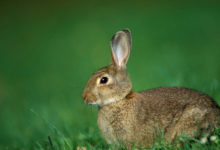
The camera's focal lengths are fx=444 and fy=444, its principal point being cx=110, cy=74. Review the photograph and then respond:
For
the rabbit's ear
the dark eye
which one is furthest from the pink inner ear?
the dark eye

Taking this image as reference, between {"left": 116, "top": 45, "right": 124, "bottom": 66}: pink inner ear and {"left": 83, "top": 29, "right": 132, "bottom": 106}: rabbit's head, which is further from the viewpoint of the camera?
{"left": 116, "top": 45, "right": 124, "bottom": 66}: pink inner ear

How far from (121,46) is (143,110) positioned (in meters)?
0.99

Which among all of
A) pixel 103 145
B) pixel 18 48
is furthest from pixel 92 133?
pixel 18 48

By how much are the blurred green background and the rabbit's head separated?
565mm

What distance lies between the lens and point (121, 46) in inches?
234

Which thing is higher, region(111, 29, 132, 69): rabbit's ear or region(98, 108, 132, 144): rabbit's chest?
region(111, 29, 132, 69): rabbit's ear

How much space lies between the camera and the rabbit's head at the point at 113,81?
5.44 meters

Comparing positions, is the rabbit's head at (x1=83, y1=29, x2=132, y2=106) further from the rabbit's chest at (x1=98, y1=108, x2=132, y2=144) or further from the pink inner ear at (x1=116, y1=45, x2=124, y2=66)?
the rabbit's chest at (x1=98, y1=108, x2=132, y2=144)

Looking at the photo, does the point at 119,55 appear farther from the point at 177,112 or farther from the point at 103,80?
the point at 177,112

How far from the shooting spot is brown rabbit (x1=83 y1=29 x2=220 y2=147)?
5176mm

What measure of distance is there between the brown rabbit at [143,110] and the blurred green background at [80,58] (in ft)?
1.38

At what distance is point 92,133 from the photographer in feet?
19.4

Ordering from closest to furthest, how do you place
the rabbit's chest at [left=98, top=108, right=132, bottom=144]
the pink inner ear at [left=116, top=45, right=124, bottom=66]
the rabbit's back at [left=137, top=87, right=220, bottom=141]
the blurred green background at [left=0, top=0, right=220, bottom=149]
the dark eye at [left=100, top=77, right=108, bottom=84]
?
the rabbit's back at [left=137, top=87, right=220, bottom=141]
the rabbit's chest at [left=98, top=108, right=132, bottom=144]
the dark eye at [left=100, top=77, right=108, bottom=84]
the pink inner ear at [left=116, top=45, right=124, bottom=66]
the blurred green background at [left=0, top=0, right=220, bottom=149]

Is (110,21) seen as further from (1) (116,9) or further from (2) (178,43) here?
(2) (178,43)
